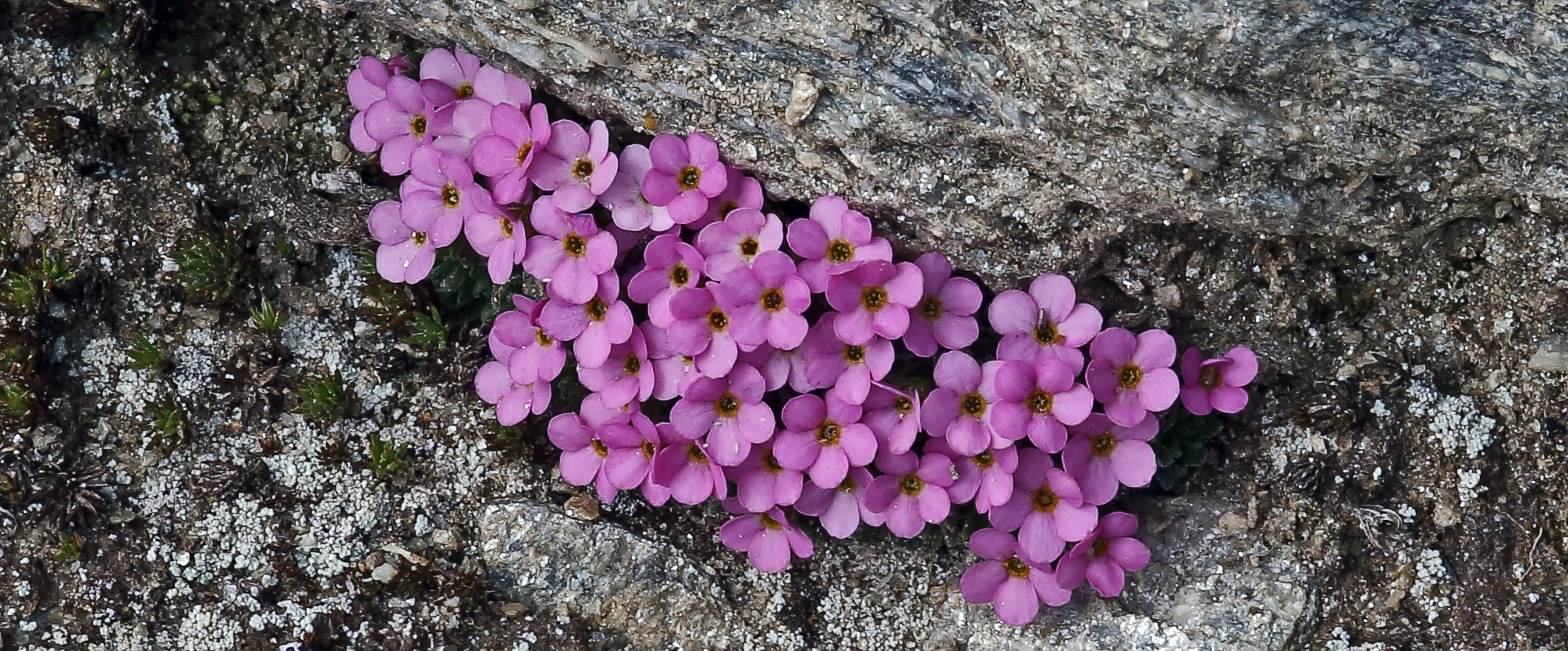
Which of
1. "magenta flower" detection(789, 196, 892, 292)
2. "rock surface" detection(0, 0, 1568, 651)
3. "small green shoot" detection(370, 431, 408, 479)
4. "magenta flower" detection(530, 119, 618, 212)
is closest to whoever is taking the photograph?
"rock surface" detection(0, 0, 1568, 651)

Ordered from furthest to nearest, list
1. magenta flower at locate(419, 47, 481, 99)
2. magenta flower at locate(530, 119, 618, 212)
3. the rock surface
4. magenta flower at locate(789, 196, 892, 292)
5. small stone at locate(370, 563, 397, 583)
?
small stone at locate(370, 563, 397, 583)
magenta flower at locate(419, 47, 481, 99)
magenta flower at locate(530, 119, 618, 212)
magenta flower at locate(789, 196, 892, 292)
the rock surface

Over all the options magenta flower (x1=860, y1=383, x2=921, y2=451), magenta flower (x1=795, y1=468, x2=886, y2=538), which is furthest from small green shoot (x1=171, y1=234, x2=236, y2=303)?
magenta flower (x1=860, y1=383, x2=921, y2=451)

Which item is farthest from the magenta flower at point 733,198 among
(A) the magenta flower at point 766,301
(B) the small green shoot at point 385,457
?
(B) the small green shoot at point 385,457

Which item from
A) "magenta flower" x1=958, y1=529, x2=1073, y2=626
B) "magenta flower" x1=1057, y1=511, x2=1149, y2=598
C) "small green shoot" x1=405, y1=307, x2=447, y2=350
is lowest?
"magenta flower" x1=958, y1=529, x2=1073, y2=626

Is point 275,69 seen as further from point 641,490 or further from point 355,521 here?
point 641,490

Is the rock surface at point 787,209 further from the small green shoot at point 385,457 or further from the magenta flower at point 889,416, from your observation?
the magenta flower at point 889,416

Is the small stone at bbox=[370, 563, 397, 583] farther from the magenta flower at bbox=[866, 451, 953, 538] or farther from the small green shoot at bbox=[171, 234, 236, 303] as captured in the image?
the magenta flower at bbox=[866, 451, 953, 538]
